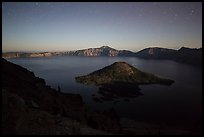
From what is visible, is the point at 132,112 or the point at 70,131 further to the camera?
the point at 132,112

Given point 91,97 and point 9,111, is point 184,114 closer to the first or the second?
point 91,97

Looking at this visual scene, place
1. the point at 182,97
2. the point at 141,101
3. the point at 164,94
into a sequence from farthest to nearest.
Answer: the point at 164,94 → the point at 182,97 → the point at 141,101

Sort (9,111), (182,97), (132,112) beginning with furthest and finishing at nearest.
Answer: (182,97) → (132,112) → (9,111)

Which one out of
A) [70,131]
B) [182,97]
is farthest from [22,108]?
[182,97]

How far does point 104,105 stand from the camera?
429 ft

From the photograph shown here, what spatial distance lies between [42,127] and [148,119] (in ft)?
312

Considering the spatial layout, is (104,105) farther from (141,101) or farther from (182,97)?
Result: (182,97)

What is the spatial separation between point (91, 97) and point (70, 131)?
133 m

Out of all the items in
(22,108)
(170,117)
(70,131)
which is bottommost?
(170,117)

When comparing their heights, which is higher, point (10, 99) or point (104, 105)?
point (10, 99)

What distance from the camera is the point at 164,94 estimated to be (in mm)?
163125

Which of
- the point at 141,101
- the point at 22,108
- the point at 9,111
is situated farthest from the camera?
the point at 141,101

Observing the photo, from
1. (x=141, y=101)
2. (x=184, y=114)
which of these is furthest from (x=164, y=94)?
(x=184, y=114)

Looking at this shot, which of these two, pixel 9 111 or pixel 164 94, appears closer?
pixel 9 111
